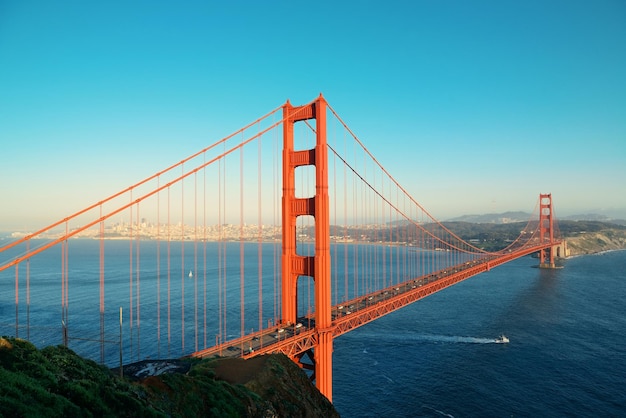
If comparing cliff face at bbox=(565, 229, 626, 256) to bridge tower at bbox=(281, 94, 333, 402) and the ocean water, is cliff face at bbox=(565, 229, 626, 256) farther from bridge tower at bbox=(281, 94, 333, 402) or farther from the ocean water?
bridge tower at bbox=(281, 94, 333, 402)

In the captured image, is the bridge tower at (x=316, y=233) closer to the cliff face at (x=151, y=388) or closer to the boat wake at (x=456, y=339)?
the cliff face at (x=151, y=388)

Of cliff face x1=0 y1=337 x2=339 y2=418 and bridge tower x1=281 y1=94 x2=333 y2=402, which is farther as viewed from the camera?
bridge tower x1=281 y1=94 x2=333 y2=402

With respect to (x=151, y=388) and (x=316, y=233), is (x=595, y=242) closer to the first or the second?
(x=316, y=233)

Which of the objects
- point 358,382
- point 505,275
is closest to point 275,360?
point 358,382

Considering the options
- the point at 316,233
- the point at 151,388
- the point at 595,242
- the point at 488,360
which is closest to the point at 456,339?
the point at 488,360

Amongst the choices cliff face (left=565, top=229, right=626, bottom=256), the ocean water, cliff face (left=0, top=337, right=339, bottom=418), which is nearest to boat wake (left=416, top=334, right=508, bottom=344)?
the ocean water

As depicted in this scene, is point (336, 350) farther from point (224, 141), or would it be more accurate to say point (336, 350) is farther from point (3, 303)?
point (3, 303)
